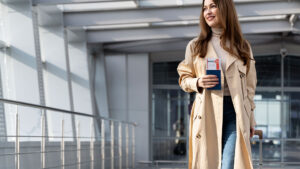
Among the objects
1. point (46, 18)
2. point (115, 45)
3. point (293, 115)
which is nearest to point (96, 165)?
point (46, 18)

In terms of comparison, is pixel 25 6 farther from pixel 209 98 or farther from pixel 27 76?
pixel 209 98

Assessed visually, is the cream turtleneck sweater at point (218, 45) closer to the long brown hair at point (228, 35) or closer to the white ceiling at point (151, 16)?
the long brown hair at point (228, 35)

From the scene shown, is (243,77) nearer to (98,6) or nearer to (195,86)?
(195,86)

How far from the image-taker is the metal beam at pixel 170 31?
11070 millimetres

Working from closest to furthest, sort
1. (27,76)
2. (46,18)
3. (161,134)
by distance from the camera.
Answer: (27,76)
(46,18)
(161,134)

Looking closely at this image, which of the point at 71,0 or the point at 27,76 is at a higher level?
the point at 71,0

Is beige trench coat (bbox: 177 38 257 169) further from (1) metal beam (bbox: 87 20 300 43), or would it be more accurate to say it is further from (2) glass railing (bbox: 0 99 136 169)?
(1) metal beam (bbox: 87 20 300 43)

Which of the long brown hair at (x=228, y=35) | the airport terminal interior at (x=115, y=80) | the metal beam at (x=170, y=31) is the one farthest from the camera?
the metal beam at (x=170, y=31)

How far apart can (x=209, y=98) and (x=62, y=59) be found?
802 centimetres

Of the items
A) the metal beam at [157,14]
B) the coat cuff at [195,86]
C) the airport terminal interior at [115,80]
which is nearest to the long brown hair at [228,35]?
the coat cuff at [195,86]

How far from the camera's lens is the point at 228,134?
226 cm

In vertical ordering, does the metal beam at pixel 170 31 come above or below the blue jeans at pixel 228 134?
above

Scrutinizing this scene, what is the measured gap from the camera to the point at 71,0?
8.34 metres

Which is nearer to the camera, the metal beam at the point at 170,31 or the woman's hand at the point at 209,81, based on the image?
the woman's hand at the point at 209,81
